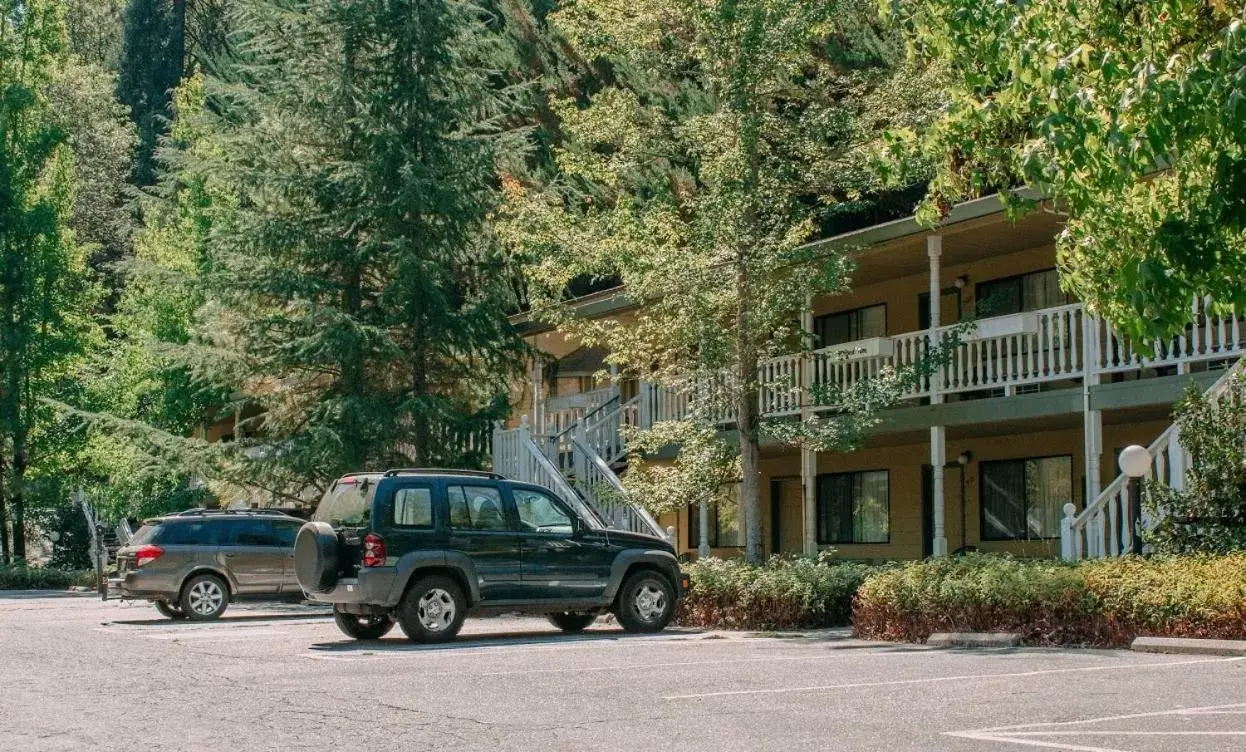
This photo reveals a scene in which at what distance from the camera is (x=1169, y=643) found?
14031mm

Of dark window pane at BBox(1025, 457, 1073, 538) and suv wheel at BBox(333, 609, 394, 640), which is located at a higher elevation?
dark window pane at BBox(1025, 457, 1073, 538)

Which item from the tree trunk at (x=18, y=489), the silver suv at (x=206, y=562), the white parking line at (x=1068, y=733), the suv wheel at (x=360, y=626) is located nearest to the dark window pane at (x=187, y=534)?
the silver suv at (x=206, y=562)

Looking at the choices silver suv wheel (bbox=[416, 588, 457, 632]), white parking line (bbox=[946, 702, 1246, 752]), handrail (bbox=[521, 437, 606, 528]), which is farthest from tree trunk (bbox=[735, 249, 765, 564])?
white parking line (bbox=[946, 702, 1246, 752])

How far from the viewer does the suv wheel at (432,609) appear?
675 inches

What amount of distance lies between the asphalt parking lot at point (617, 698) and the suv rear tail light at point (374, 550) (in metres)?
0.97

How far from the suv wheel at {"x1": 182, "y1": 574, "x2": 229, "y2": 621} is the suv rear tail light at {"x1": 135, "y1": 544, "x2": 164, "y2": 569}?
0.68m

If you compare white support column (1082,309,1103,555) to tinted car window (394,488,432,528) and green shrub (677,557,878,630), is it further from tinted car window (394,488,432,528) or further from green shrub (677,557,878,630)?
tinted car window (394,488,432,528)

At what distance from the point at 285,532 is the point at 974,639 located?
42.4ft

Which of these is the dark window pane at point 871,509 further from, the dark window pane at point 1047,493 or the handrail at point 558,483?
the handrail at point 558,483

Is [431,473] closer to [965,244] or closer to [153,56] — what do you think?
[965,244]

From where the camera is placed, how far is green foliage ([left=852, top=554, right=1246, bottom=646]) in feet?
47.2

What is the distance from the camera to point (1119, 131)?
29.3 ft

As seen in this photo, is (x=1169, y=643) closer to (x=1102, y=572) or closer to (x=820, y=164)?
(x=1102, y=572)

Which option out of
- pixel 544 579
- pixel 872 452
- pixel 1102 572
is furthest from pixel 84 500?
pixel 1102 572
